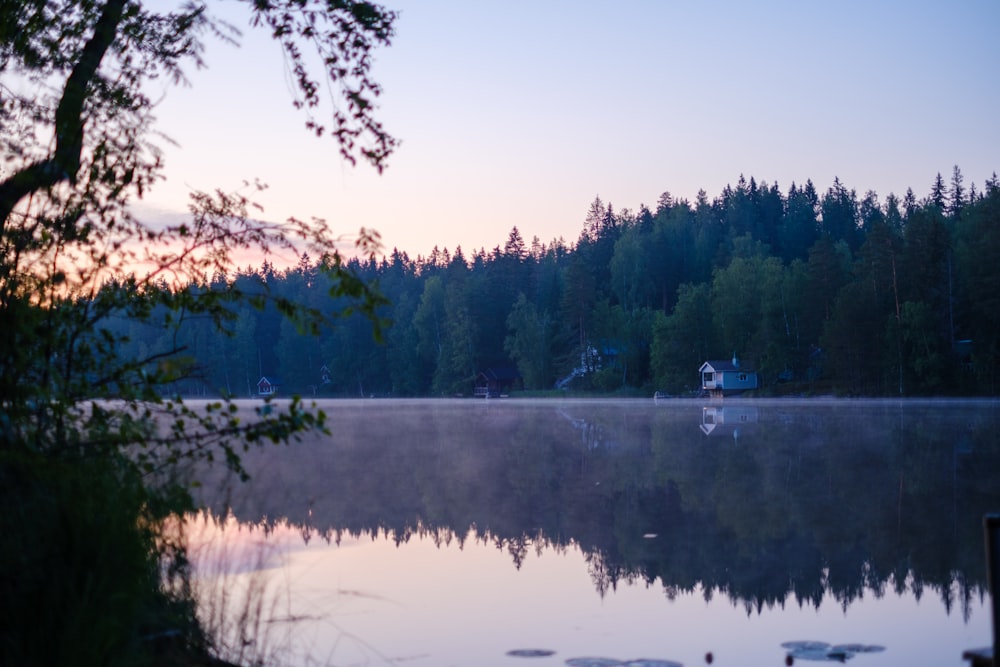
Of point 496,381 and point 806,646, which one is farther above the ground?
point 496,381

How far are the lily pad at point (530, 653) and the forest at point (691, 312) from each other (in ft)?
94.1

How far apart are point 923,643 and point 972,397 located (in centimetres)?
5965

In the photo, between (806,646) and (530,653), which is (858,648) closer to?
(806,646)

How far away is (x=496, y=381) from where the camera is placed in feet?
334

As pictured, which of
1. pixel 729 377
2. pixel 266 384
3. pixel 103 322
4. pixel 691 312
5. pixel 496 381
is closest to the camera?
pixel 103 322

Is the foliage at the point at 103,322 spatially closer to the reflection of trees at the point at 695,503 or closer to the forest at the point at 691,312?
the reflection of trees at the point at 695,503

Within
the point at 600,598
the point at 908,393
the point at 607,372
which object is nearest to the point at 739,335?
the point at 607,372

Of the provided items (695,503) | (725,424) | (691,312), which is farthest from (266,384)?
(695,503)

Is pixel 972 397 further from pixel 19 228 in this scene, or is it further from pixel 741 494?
pixel 19 228

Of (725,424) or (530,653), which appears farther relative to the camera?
(725,424)

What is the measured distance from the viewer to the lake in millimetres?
7883

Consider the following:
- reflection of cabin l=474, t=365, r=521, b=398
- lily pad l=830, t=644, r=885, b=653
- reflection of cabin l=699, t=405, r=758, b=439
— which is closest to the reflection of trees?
lily pad l=830, t=644, r=885, b=653

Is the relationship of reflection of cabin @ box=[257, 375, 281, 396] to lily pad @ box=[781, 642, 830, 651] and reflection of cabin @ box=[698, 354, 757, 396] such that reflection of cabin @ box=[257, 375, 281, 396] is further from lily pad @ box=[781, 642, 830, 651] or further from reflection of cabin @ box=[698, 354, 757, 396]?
lily pad @ box=[781, 642, 830, 651]

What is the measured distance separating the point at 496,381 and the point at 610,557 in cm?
9046
